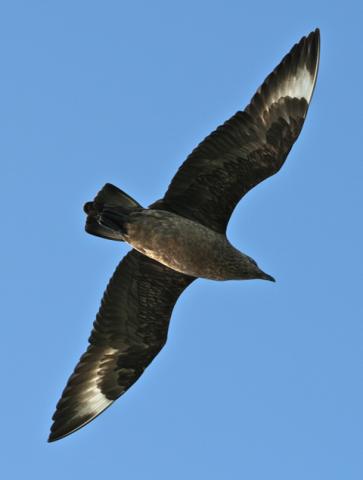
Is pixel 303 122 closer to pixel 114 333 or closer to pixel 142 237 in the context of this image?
pixel 142 237

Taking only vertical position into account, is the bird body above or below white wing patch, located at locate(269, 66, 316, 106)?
below

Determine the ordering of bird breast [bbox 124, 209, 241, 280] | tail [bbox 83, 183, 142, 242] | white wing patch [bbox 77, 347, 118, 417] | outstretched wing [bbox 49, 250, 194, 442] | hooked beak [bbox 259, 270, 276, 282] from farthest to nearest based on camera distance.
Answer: white wing patch [bbox 77, 347, 118, 417] → outstretched wing [bbox 49, 250, 194, 442] → hooked beak [bbox 259, 270, 276, 282] → tail [bbox 83, 183, 142, 242] → bird breast [bbox 124, 209, 241, 280]

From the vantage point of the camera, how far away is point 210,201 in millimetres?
10453

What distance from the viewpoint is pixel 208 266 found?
33.3ft

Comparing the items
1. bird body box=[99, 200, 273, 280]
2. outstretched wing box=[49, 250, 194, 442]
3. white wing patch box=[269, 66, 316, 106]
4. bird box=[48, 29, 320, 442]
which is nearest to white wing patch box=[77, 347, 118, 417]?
outstretched wing box=[49, 250, 194, 442]

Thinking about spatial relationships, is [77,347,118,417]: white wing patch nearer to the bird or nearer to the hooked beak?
the bird

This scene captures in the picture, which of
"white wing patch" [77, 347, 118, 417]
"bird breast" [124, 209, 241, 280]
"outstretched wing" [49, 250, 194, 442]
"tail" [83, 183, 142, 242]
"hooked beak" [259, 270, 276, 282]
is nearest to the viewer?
"bird breast" [124, 209, 241, 280]

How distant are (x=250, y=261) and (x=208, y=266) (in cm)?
48

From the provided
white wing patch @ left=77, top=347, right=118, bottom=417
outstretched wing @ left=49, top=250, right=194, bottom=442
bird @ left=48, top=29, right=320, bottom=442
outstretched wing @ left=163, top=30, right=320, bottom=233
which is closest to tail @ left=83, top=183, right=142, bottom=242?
bird @ left=48, top=29, right=320, bottom=442

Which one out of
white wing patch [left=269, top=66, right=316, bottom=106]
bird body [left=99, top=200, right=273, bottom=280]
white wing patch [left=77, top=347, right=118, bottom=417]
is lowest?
white wing patch [left=77, top=347, right=118, bottom=417]

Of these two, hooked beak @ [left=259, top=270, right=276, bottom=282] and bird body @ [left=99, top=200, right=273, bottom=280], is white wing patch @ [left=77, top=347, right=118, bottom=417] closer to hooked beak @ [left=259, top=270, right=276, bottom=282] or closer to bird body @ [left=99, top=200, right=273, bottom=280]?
bird body @ [left=99, top=200, right=273, bottom=280]

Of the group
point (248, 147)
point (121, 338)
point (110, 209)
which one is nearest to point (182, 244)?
point (110, 209)

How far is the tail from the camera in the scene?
10273 millimetres

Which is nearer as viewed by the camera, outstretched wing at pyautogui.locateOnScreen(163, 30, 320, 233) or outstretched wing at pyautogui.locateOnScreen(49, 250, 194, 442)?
outstretched wing at pyautogui.locateOnScreen(163, 30, 320, 233)
